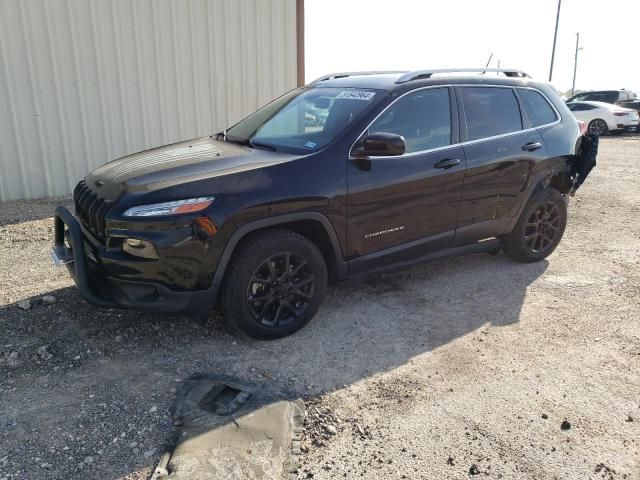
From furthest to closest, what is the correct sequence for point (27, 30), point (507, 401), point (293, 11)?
point (293, 11), point (27, 30), point (507, 401)

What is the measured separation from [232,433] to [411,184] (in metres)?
2.26

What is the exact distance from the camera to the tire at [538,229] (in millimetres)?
5066

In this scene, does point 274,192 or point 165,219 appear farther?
point 274,192

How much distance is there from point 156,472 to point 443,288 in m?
3.03

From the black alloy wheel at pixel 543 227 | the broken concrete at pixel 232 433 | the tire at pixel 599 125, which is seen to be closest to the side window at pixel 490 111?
the black alloy wheel at pixel 543 227

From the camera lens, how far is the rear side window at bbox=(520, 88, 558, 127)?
495 cm

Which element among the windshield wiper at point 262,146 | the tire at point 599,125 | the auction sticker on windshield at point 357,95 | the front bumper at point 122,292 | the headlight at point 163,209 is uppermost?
the auction sticker on windshield at point 357,95

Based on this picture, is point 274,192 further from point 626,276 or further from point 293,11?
point 293,11

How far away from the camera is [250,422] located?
2.83 metres

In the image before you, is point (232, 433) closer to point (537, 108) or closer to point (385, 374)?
point (385, 374)

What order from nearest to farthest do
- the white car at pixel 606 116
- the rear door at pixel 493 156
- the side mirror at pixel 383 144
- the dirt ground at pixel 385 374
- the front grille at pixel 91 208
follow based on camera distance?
the dirt ground at pixel 385 374 < the front grille at pixel 91 208 < the side mirror at pixel 383 144 < the rear door at pixel 493 156 < the white car at pixel 606 116

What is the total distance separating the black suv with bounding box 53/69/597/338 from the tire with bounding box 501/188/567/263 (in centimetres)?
2

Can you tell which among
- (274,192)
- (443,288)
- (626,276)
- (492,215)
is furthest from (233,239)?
(626,276)

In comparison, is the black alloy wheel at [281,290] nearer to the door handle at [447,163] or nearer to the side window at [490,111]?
the door handle at [447,163]
